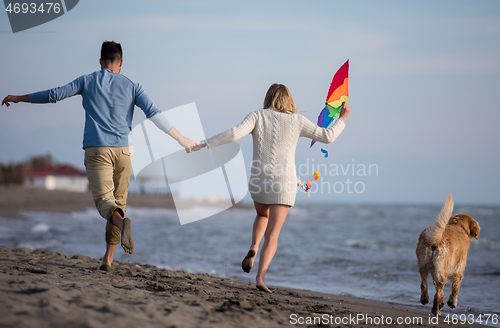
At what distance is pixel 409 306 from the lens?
4.80 meters

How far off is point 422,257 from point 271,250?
1606 millimetres

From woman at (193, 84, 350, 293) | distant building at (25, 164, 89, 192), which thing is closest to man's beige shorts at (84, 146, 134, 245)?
woman at (193, 84, 350, 293)

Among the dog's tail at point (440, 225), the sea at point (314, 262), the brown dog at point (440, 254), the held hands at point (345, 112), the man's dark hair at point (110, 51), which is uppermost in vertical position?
the man's dark hair at point (110, 51)

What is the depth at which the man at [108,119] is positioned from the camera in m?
3.86

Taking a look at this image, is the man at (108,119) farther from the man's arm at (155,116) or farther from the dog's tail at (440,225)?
the dog's tail at (440,225)

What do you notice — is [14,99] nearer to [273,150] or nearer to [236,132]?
[236,132]

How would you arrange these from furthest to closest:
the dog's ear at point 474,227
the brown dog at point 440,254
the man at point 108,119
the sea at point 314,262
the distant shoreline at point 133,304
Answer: the sea at point 314,262, the dog's ear at point 474,227, the brown dog at point 440,254, the man at point 108,119, the distant shoreline at point 133,304

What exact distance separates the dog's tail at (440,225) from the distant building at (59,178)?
4516 cm

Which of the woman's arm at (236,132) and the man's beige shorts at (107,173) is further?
the man's beige shorts at (107,173)

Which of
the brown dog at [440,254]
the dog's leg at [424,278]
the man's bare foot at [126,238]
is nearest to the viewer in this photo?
the man's bare foot at [126,238]

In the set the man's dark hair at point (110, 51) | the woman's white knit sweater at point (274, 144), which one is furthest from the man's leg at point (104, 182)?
the woman's white knit sweater at point (274, 144)

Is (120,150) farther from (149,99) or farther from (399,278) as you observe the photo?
(399,278)

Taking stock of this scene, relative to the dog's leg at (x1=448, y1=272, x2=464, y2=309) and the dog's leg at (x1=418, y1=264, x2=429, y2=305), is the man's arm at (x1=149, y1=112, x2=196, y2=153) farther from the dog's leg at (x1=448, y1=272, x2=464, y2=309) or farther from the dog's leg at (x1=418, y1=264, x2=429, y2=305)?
the dog's leg at (x1=448, y1=272, x2=464, y2=309)

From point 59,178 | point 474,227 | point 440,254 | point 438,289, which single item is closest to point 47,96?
point 440,254
